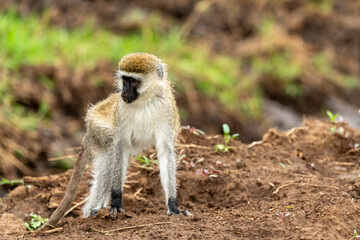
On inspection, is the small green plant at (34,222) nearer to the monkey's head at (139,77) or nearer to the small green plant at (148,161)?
the small green plant at (148,161)

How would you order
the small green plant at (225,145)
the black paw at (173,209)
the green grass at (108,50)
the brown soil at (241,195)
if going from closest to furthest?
the brown soil at (241,195), the black paw at (173,209), the small green plant at (225,145), the green grass at (108,50)

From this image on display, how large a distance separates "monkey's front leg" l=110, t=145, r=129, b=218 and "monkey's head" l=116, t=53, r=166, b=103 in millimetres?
532

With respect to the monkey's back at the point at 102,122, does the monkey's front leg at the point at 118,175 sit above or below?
below

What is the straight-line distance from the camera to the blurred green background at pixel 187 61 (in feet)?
31.5

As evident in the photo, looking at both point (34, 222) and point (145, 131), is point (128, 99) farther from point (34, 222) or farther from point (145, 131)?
point (34, 222)

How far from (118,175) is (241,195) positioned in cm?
117

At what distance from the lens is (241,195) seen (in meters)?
5.57

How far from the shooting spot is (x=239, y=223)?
4.68 meters

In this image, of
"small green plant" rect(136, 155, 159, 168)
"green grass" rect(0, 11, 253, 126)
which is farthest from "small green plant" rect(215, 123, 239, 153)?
"green grass" rect(0, 11, 253, 126)

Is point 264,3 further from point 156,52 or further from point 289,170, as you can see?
point 289,170

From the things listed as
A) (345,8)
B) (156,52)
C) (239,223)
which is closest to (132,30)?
(156,52)

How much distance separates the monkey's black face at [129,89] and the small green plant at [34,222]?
5.32 feet

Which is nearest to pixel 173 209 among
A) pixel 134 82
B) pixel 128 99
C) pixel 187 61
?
pixel 128 99

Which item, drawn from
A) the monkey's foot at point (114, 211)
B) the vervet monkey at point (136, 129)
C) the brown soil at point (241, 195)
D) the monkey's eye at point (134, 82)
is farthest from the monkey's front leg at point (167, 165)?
the monkey's eye at point (134, 82)
